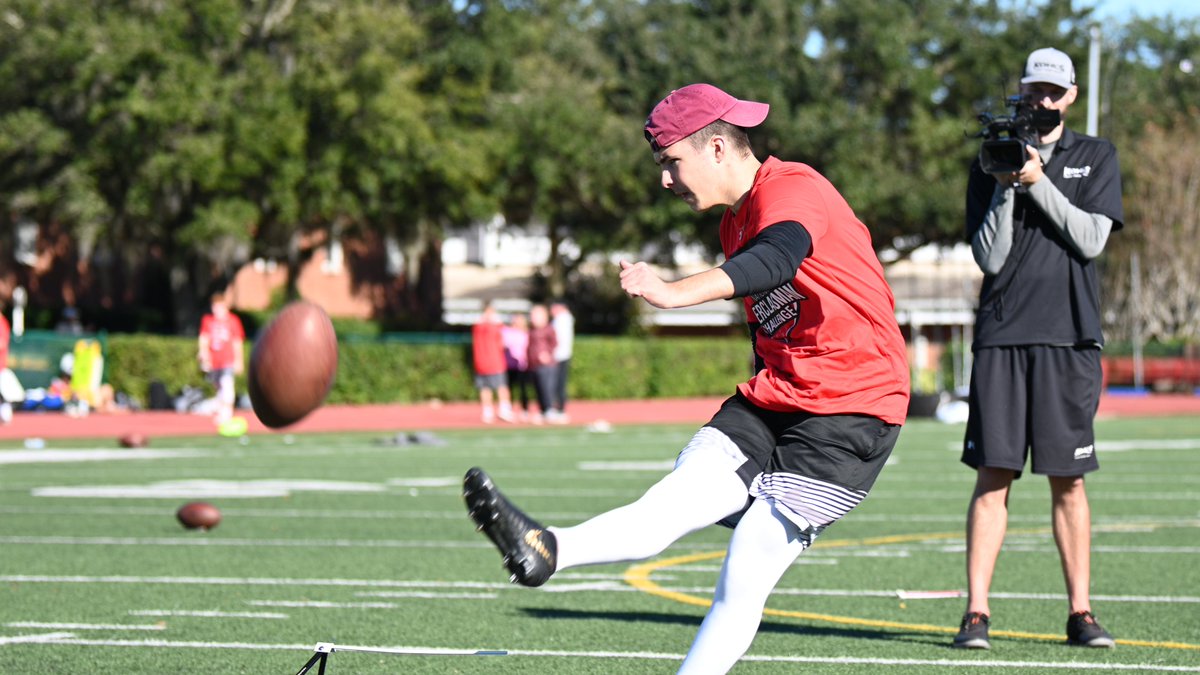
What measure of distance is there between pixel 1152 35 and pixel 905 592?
63.8 meters

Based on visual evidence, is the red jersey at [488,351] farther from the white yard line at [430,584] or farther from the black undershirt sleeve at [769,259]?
the black undershirt sleeve at [769,259]

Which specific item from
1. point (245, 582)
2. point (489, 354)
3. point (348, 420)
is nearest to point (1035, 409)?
point (245, 582)

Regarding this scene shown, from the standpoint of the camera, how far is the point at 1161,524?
38.0 feet

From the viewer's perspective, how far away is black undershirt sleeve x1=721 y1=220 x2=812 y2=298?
4.33 m

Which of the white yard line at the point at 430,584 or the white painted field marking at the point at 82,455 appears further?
the white painted field marking at the point at 82,455

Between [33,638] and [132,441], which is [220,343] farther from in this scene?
[33,638]

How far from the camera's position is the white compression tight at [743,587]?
14.8ft

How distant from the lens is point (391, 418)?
3103 cm

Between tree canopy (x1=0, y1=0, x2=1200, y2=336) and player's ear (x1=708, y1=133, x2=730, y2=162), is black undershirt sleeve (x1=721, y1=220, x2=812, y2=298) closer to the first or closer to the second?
player's ear (x1=708, y1=133, x2=730, y2=162)

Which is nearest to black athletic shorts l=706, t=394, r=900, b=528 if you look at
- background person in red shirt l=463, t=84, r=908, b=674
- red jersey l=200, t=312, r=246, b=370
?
background person in red shirt l=463, t=84, r=908, b=674

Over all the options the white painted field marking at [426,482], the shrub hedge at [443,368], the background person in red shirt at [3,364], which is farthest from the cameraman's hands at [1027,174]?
the shrub hedge at [443,368]

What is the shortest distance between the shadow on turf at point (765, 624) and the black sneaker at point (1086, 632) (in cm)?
48

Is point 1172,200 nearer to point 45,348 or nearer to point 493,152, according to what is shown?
point 493,152

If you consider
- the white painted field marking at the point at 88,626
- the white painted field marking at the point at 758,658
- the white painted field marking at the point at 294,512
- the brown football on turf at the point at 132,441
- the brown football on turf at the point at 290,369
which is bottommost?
the brown football on turf at the point at 132,441
